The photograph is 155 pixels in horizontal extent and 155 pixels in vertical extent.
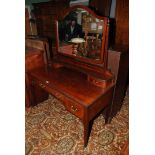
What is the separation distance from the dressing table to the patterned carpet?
18 cm

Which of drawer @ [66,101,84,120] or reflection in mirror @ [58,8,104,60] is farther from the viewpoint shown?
reflection in mirror @ [58,8,104,60]

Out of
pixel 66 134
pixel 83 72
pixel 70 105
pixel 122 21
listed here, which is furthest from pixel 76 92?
pixel 122 21

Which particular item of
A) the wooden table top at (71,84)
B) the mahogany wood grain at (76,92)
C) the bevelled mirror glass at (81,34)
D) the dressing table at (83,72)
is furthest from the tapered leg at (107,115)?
the bevelled mirror glass at (81,34)

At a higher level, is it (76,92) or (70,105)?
(76,92)

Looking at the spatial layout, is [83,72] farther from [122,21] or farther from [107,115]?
[122,21]

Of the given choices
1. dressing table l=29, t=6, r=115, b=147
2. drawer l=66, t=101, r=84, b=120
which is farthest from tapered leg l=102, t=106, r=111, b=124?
drawer l=66, t=101, r=84, b=120

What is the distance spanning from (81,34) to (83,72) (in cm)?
53

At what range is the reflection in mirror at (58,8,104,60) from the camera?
177 centimetres

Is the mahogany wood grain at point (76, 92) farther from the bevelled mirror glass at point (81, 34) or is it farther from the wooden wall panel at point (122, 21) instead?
the wooden wall panel at point (122, 21)

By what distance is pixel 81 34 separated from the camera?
6.40 feet

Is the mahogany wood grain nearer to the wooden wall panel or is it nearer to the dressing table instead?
the dressing table

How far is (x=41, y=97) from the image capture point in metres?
2.67

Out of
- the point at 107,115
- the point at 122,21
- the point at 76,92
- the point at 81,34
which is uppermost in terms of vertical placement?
the point at 122,21

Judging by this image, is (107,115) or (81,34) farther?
(107,115)
